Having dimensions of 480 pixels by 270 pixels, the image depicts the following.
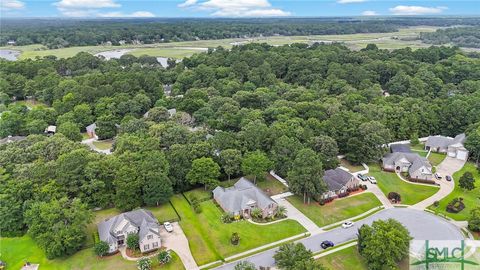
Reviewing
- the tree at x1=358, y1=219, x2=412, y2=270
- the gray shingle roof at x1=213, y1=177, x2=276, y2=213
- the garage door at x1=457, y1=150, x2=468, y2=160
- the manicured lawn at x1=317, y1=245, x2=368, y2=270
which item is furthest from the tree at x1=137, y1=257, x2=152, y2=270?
the garage door at x1=457, y1=150, x2=468, y2=160

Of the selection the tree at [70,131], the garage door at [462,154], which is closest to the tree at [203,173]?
the tree at [70,131]

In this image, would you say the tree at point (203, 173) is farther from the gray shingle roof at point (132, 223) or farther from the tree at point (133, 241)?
the tree at point (133, 241)

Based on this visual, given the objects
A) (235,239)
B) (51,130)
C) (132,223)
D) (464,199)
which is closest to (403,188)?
(464,199)

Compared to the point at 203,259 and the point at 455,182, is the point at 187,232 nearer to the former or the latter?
the point at 203,259

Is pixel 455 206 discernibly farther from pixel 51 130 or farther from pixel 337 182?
pixel 51 130

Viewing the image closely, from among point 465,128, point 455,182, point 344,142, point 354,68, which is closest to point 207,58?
point 354,68
